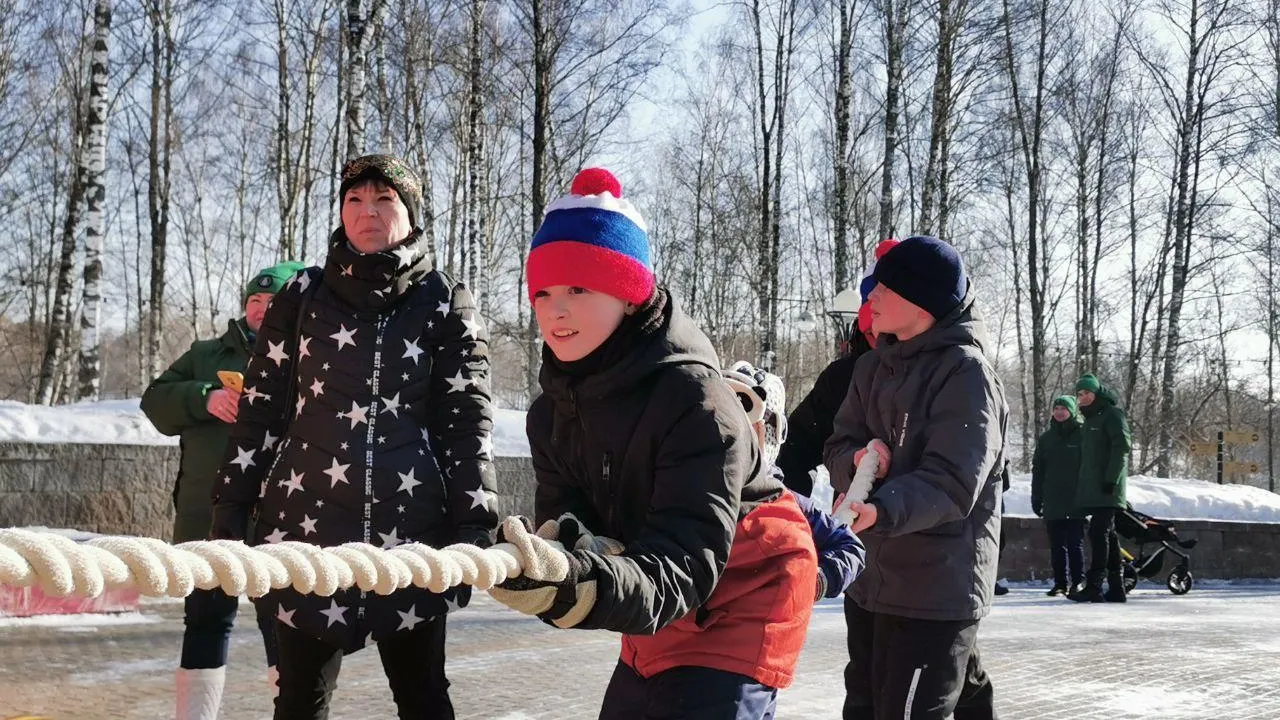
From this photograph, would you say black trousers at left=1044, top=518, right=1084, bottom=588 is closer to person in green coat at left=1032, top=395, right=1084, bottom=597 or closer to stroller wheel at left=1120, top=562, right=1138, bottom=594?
person in green coat at left=1032, top=395, right=1084, bottom=597

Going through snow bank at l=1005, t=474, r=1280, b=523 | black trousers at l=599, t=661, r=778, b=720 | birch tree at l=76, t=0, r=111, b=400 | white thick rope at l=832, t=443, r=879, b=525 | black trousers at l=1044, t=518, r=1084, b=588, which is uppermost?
birch tree at l=76, t=0, r=111, b=400

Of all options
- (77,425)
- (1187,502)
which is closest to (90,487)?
(77,425)

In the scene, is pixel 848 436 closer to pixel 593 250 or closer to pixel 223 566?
pixel 593 250

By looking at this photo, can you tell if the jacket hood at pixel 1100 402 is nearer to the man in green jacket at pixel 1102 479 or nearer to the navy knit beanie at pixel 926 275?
the man in green jacket at pixel 1102 479

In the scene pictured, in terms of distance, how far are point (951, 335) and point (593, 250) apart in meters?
1.55

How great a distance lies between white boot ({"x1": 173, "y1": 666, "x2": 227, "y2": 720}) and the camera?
12.0 ft

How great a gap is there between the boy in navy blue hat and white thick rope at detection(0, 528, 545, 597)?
1644 mm

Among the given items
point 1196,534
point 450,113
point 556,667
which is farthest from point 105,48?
point 1196,534

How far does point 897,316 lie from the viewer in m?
3.37

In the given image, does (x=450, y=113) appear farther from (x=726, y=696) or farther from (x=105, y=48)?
(x=726, y=696)

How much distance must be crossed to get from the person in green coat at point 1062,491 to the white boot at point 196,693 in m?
9.35

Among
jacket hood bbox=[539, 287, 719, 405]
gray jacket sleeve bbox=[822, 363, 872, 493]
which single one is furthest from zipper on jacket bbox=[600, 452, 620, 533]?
gray jacket sleeve bbox=[822, 363, 872, 493]

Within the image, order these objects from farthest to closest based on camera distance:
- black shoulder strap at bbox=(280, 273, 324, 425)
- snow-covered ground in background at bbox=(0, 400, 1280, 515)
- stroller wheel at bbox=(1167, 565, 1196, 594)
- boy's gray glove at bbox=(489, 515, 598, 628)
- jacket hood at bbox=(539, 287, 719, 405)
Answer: stroller wheel at bbox=(1167, 565, 1196, 594) < snow-covered ground in background at bbox=(0, 400, 1280, 515) < black shoulder strap at bbox=(280, 273, 324, 425) < jacket hood at bbox=(539, 287, 719, 405) < boy's gray glove at bbox=(489, 515, 598, 628)

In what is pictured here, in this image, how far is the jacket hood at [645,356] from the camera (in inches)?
79.0
